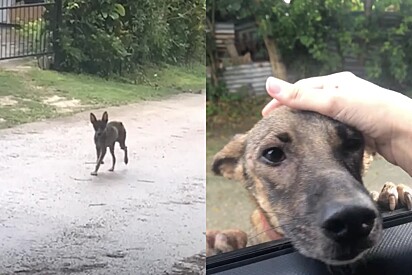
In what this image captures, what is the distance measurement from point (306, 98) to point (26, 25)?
1.85ft

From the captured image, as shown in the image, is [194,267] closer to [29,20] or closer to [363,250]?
[363,250]

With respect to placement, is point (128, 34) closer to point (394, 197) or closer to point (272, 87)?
point (272, 87)

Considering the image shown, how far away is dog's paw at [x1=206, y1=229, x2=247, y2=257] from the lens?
163cm

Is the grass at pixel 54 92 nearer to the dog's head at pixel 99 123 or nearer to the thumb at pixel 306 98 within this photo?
the dog's head at pixel 99 123

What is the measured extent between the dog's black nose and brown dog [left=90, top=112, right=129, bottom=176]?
1.35 feet

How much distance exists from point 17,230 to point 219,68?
60 cm

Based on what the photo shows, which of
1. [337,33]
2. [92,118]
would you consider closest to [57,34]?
[92,118]

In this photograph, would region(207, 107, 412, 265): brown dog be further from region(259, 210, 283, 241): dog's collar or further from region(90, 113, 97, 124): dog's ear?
region(90, 113, 97, 124): dog's ear

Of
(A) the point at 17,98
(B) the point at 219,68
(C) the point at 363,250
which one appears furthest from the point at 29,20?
(C) the point at 363,250

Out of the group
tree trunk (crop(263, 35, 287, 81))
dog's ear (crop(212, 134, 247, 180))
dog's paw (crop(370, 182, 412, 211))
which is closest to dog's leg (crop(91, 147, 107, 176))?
dog's ear (crop(212, 134, 247, 180))

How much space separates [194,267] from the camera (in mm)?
Result: 1518

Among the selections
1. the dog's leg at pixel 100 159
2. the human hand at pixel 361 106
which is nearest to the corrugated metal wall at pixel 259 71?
the human hand at pixel 361 106

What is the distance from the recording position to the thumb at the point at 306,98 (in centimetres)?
150

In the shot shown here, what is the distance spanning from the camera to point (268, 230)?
158cm
